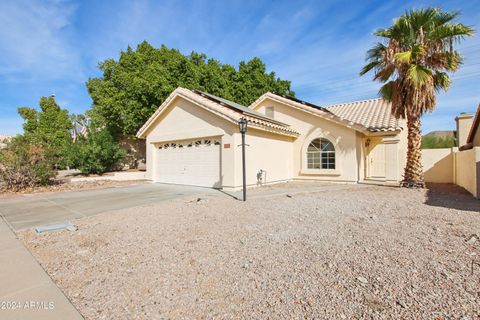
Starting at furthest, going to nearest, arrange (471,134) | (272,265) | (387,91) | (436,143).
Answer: (436,143) < (471,134) < (387,91) < (272,265)

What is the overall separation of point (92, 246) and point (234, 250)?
110 inches

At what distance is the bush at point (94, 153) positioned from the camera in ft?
60.7

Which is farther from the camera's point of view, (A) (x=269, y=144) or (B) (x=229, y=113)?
(A) (x=269, y=144)

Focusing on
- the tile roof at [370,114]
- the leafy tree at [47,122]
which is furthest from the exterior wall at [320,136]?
the leafy tree at [47,122]

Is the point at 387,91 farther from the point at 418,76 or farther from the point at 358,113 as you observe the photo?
the point at 358,113

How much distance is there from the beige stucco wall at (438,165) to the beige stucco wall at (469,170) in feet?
3.49

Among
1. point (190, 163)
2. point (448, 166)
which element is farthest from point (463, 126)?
point (190, 163)

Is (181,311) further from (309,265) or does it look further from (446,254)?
(446,254)

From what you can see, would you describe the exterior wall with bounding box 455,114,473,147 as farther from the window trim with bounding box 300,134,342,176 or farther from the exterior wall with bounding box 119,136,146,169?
the exterior wall with bounding box 119,136,146,169

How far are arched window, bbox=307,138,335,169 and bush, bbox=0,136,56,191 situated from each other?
1472 centimetres

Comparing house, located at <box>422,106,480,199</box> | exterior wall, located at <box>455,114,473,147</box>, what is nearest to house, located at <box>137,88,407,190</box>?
house, located at <box>422,106,480,199</box>

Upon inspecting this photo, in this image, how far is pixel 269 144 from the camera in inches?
531

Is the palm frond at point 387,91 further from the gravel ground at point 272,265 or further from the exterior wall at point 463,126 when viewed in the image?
the exterior wall at point 463,126

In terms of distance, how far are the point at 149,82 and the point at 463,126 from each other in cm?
2393
